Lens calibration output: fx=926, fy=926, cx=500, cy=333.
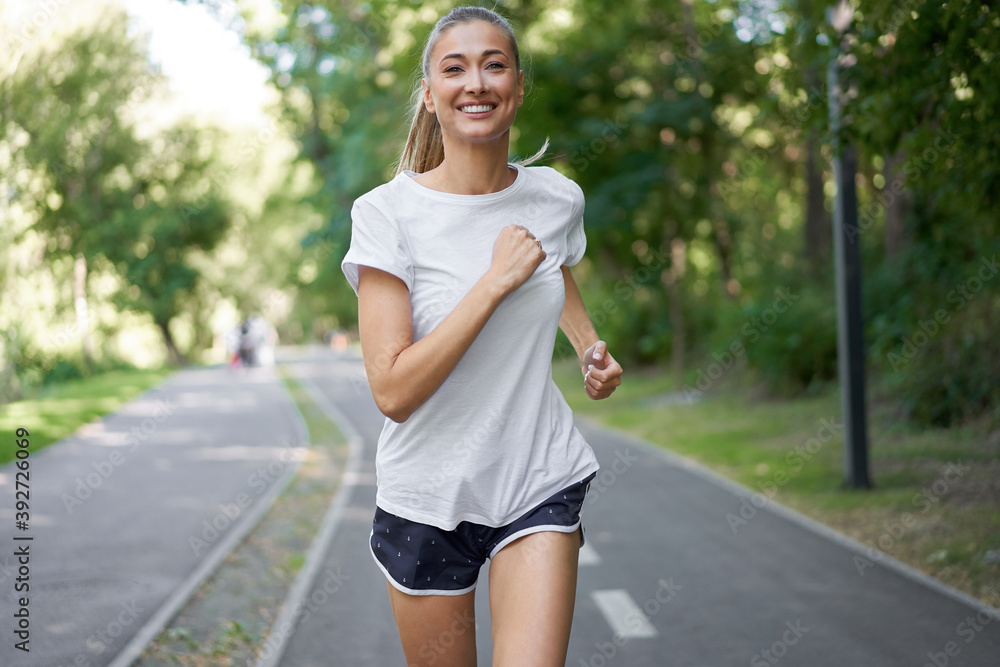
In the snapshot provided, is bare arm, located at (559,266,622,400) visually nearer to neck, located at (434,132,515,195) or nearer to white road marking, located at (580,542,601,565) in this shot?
neck, located at (434,132,515,195)

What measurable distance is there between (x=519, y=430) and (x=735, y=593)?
4279 mm

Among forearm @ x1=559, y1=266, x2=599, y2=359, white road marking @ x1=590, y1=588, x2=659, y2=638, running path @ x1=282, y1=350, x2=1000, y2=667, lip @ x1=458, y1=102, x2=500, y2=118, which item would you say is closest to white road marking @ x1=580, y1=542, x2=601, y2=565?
running path @ x1=282, y1=350, x2=1000, y2=667

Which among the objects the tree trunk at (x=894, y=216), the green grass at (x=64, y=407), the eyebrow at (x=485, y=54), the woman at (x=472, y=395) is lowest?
the green grass at (x=64, y=407)

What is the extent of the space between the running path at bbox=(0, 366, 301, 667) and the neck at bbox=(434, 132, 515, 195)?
381cm

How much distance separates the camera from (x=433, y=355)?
1.84 meters

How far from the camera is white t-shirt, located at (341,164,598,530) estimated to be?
6.57ft

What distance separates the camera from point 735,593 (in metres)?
5.84

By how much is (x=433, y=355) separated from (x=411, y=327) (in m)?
0.13

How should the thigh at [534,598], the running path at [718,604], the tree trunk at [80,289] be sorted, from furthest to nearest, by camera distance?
the tree trunk at [80,289] → the running path at [718,604] → the thigh at [534,598]

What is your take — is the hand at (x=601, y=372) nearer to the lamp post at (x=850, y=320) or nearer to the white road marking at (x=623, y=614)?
the white road marking at (x=623, y=614)

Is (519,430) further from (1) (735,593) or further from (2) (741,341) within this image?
(2) (741,341)

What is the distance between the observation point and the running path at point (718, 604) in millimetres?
4793

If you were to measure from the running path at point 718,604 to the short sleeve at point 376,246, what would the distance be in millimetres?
3331

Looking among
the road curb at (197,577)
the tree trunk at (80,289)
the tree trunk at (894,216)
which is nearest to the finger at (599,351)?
the road curb at (197,577)
